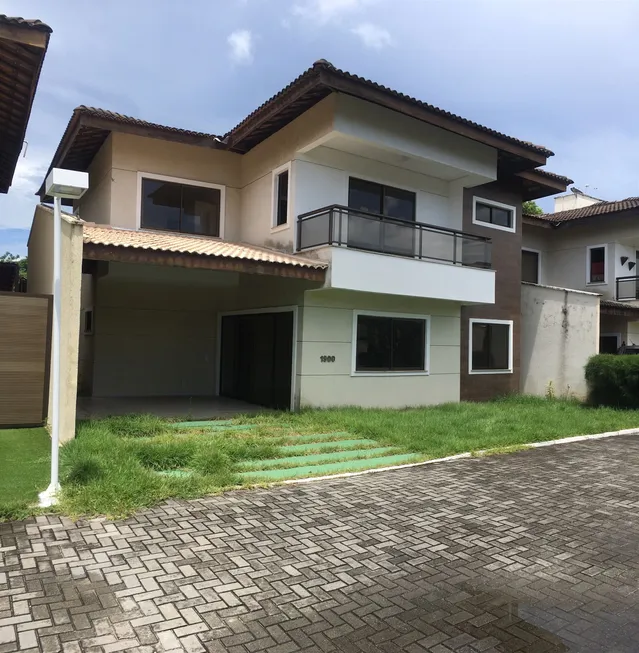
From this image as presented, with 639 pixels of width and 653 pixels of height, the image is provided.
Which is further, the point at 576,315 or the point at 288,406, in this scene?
the point at 576,315

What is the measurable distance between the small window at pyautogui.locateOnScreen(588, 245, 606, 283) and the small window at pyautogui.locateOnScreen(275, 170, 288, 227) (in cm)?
1302

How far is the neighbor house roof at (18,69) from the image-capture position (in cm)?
629

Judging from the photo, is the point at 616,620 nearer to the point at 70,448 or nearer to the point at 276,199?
the point at 70,448

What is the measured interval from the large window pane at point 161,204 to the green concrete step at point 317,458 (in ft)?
24.3

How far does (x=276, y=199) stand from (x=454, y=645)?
35.3ft

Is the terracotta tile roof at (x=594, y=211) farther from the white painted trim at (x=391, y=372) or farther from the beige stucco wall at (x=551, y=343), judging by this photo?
the white painted trim at (x=391, y=372)

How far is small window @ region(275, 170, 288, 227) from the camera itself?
494 inches

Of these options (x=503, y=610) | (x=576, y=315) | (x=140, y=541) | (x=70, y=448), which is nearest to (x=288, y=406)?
(x=70, y=448)

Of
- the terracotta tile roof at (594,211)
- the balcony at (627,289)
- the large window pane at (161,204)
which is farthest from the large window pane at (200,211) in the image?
the balcony at (627,289)

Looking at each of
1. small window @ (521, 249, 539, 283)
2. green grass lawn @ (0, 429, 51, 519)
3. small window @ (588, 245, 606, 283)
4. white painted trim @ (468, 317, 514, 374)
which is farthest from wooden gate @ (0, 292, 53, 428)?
small window @ (588, 245, 606, 283)

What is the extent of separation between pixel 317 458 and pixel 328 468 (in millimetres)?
519

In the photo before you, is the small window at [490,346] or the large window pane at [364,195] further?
the small window at [490,346]

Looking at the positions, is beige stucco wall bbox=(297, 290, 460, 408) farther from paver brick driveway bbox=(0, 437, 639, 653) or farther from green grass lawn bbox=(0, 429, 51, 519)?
paver brick driveway bbox=(0, 437, 639, 653)

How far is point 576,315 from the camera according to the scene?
16484 mm
